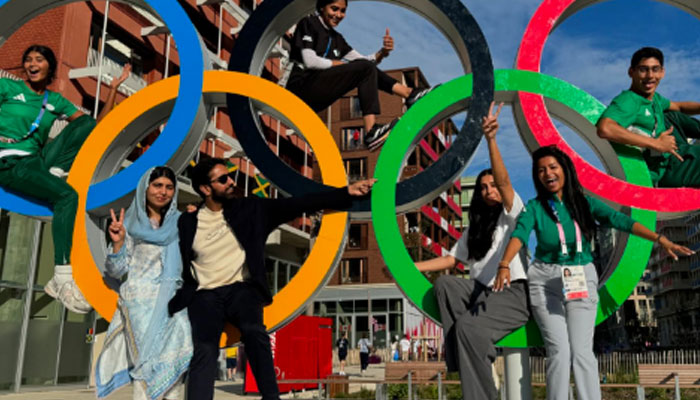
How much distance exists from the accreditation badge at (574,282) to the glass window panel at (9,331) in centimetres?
1281

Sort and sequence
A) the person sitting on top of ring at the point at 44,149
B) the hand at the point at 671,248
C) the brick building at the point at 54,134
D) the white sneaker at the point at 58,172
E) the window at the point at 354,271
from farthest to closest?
the window at the point at 354,271
the brick building at the point at 54,134
the white sneaker at the point at 58,172
the person sitting on top of ring at the point at 44,149
the hand at the point at 671,248

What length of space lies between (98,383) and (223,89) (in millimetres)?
2732

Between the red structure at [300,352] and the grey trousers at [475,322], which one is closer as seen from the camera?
the grey trousers at [475,322]

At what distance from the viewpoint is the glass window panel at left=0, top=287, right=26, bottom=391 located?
12742 mm

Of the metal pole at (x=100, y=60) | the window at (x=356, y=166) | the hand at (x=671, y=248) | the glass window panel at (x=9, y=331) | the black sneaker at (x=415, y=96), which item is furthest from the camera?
the window at (x=356, y=166)

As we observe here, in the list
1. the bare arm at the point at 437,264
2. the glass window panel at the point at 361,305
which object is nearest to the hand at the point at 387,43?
the bare arm at the point at 437,264

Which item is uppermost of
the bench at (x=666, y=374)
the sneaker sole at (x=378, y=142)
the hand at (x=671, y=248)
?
the sneaker sole at (x=378, y=142)

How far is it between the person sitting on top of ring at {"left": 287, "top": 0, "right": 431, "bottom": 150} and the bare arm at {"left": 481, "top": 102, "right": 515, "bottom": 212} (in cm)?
120

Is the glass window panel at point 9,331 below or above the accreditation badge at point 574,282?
below

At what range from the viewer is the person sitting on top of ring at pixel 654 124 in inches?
195

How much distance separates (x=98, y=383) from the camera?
4305 mm

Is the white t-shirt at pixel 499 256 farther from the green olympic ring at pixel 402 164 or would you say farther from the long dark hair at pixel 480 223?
the green olympic ring at pixel 402 164

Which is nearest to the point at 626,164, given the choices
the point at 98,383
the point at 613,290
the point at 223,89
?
the point at 613,290

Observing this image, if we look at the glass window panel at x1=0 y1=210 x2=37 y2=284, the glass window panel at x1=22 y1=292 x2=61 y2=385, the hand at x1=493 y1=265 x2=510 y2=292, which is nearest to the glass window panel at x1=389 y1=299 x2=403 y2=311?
the glass window panel at x1=22 y1=292 x2=61 y2=385
